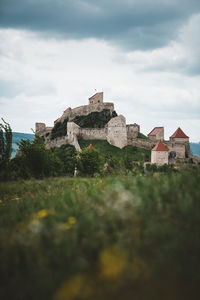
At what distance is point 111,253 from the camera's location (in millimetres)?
2924

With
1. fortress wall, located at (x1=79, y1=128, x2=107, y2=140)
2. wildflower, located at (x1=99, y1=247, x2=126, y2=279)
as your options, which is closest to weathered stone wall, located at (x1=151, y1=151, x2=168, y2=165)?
fortress wall, located at (x1=79, y1=128, x2=107, y2=140)

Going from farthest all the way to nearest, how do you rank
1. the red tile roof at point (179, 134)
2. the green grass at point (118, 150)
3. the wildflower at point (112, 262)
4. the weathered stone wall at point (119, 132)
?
1. the weathered stone wall at point (119, 132)
2. the red tile roof at point (179, 134)
3. the green grass at point (118, 150)
4. the wildflower at point (112, 262)

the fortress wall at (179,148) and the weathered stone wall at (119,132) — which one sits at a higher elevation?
the weathered stone wall at (119,132)

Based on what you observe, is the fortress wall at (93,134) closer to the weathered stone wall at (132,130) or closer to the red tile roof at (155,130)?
the weathered stone wall at (132,130)

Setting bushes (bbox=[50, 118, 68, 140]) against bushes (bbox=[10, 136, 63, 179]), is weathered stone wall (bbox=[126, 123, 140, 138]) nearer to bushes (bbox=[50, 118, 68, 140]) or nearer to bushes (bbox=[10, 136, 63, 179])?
bushes (bbox=[50, 118, 68, 140])

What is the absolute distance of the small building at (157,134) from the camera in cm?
5891

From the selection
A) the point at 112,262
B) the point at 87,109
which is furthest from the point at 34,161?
the point at 87,109

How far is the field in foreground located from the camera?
2.50 m

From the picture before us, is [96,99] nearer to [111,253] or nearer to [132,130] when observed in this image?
[132,130]

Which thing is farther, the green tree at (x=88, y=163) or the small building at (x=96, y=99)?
the small building at (x=96, y=99)

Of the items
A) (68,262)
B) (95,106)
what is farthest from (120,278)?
(95,106)

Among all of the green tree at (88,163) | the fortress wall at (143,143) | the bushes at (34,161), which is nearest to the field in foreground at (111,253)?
the bushes at (34,161)

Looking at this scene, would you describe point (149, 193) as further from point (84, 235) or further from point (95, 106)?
point (95, 106)

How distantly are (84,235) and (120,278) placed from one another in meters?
1.06
